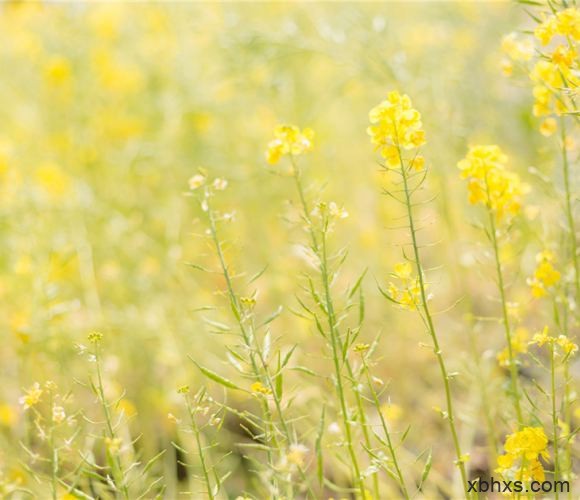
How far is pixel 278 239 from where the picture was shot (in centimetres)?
434

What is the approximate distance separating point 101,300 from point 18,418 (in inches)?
48.5

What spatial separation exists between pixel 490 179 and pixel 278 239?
114 inches

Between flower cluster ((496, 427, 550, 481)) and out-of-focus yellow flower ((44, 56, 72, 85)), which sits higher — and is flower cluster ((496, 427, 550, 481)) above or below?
below

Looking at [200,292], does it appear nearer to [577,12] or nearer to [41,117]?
[41,117]

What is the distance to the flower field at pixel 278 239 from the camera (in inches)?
63.0

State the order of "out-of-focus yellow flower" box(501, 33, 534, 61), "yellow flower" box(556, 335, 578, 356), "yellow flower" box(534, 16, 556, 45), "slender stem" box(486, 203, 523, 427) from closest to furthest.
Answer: "yellow flower" box(556, 335, 578, 356) → "yellow flower" box(534, 16, 556, 45) → "slender stem" box(486, 203, 523, 427) → "out-of-focus yellow flower" box(501, 33, 534, 61)

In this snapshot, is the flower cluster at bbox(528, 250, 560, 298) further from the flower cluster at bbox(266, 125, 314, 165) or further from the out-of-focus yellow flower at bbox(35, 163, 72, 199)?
the out-of-focus yellow flower at bbox(35, 163, 72, 199)

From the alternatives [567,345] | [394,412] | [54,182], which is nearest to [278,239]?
[54,182]

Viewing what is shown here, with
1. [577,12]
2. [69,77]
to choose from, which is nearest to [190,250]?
[69,77]

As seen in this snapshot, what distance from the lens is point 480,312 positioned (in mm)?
3521

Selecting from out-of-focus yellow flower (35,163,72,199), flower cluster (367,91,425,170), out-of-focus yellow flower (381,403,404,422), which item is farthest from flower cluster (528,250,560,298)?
out-of-focus yellow flower (35,163,72,199)

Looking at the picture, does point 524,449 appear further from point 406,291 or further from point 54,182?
point 54,182

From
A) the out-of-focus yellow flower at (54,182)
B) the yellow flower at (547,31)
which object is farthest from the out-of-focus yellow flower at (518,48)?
the out-of-focus yellow flower at (54,182)

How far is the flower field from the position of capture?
1601mm
